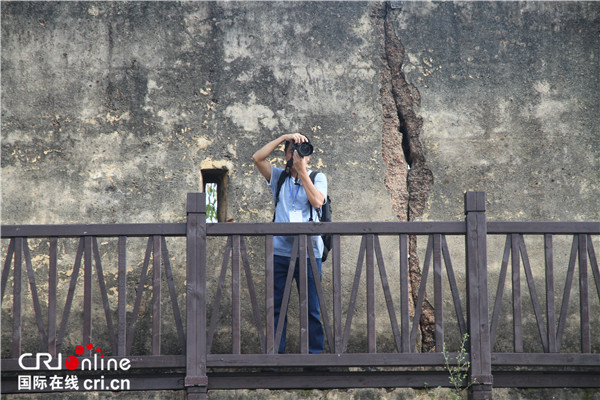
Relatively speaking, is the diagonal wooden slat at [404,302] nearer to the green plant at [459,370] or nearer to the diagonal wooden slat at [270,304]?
the green plant at [459,370]

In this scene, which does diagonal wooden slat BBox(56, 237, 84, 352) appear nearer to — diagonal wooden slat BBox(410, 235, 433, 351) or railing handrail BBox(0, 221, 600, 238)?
railing handrail BBox(0, 221, 600, 238)

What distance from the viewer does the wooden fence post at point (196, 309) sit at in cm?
476

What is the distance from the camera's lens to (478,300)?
483cm

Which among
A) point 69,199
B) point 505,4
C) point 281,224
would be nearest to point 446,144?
point 505,4

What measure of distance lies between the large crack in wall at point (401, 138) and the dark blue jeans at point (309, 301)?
139cm

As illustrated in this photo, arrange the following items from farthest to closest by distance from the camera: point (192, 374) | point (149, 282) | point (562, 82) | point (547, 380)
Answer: point (562, 82)
point (149, 282)
point (547, 380)
point (192, 374)

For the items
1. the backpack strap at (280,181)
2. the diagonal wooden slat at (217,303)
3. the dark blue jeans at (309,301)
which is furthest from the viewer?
the backpack strap at (280,181)

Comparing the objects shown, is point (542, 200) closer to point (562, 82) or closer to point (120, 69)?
point (562, 82)

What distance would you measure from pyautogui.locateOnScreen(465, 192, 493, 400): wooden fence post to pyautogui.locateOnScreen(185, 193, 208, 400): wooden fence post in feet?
6.05

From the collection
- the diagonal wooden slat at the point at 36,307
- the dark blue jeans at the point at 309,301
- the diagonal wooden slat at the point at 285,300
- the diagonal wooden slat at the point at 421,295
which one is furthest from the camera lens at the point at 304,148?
the diagonal wooden slat at the point at 36,307

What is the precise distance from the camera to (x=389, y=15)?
21.2 feet

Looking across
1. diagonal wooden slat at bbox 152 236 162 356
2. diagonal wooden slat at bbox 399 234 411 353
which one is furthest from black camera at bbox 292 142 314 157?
diagonal wooden slat at bbox 152 236 162 356

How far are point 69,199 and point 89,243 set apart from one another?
1414mm

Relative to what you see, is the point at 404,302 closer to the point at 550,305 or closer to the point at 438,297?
the point at 438,297
